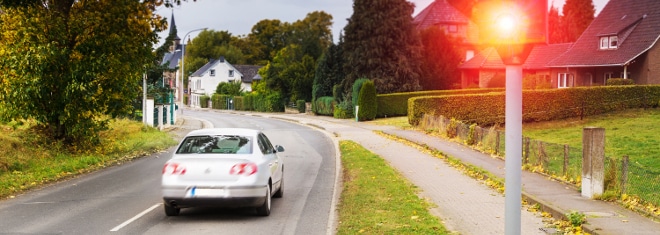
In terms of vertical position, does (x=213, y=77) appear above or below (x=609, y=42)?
below

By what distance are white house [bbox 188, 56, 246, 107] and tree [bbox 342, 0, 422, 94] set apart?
59.7 meters

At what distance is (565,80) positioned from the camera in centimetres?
5369

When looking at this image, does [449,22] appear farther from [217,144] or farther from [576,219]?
[576,219]

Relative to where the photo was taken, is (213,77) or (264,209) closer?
(264,209)

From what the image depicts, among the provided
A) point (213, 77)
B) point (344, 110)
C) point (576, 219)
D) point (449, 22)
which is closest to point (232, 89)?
point (213, 77)

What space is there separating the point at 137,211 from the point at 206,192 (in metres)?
2.01

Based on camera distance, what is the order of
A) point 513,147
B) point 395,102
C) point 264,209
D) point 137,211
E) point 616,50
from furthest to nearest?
point 395,102, point 616,50, point 137,211, point 264,209, point 513,147

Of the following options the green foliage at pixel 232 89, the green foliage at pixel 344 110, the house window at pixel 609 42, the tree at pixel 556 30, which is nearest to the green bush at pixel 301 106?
the green foliage at pixel 344 110

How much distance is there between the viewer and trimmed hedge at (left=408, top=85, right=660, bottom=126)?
→ 37469 mm

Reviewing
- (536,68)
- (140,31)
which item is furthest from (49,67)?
(536,68)

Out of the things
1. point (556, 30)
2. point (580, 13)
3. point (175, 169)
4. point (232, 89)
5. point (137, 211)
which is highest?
point (580, 13)

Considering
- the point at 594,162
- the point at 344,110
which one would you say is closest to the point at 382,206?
the point at 594,162

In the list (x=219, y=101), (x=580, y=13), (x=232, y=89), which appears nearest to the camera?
(x=219, y=101)

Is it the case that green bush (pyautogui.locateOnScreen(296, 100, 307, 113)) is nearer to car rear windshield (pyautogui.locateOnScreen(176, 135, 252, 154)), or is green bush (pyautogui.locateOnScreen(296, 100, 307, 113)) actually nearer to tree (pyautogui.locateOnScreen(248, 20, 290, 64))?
tree (pyautogui.locateOnScreen(248, 20, 290, 64))
